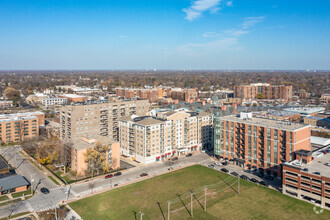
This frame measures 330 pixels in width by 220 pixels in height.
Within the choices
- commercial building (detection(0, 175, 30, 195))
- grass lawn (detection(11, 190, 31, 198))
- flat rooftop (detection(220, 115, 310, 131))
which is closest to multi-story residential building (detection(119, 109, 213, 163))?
flat rooftop (detection(220, 115, 310, 131))

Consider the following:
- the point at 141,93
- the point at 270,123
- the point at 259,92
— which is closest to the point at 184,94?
the point at 141,93

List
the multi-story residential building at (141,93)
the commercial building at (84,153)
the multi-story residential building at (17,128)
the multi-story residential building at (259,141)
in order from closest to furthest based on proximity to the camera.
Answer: the multi-story residential building at (259,141) < the commercial building at (84,153) < the multi-story residential building at (17,128) < the multi-story residential building at (141,93)

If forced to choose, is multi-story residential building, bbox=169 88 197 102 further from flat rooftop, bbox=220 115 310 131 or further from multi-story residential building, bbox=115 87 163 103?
flat rooftop, bbox=220 115 310 131

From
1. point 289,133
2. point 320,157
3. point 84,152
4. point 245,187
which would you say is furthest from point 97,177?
point 320,157

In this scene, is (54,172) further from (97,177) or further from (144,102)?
(144,102)

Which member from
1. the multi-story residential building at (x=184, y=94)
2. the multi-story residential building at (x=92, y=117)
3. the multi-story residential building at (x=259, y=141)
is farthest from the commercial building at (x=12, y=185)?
the multi-story residential building at (x=184, y=94)

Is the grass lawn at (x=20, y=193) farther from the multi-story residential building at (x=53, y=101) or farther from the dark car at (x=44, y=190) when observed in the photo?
the multi-story residential building at (x=53, y=101)

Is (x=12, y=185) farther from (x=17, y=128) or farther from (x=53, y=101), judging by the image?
(x=53, y=101)
